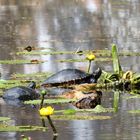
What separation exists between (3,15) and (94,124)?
14.0 m

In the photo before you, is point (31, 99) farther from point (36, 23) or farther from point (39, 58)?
point (36, 23)

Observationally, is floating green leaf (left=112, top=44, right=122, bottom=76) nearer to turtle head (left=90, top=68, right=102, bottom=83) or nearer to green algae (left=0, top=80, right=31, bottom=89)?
turtle head (left=90, top=68, right=102, bottom=83)

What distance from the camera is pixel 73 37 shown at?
14125 millimetres

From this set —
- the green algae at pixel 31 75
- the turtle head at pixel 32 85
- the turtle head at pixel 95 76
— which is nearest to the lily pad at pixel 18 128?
the turtle head at pixel 32 85

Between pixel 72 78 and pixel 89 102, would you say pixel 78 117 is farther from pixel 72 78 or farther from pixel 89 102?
pixel 72 78

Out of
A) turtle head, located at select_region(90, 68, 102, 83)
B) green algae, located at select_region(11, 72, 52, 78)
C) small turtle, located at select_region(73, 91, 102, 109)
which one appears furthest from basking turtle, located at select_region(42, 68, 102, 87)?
small turtle, located at select_region(73, 91, 102, 109)

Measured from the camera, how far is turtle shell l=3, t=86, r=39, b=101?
719cm

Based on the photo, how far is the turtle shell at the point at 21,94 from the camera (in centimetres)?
719

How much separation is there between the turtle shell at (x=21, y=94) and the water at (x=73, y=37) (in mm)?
323

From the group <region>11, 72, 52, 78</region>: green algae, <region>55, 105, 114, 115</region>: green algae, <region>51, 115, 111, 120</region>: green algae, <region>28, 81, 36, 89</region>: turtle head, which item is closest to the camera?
<region>51, 115, 111, 120</region>: green algae

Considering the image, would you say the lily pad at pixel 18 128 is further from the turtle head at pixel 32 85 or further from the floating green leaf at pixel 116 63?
the floating green leaf at pixel 116 63

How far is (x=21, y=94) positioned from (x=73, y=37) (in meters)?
6.99

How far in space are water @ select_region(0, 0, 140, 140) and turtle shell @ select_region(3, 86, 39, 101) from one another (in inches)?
12.7

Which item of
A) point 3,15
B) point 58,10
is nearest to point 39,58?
point 3,15
